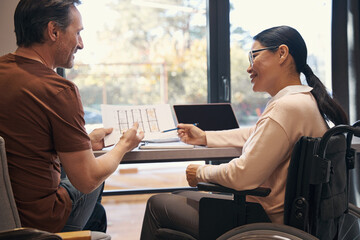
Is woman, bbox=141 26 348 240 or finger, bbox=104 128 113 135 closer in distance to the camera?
woman, bbox=141 26 348 240

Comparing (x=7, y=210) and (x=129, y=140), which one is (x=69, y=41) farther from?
(x=7, y=210)

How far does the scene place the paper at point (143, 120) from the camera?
5.94 ft

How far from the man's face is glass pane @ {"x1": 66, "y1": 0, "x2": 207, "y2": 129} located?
6.53 ft

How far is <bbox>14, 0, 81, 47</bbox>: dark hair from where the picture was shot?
49.6 inches

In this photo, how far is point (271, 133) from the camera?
128cm

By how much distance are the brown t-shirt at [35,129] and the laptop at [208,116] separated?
83 centimetres

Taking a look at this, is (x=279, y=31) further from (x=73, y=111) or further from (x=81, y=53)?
(x=81, y=53)

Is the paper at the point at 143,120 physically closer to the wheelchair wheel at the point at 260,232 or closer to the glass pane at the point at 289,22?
the wheelchair wheel at the point at 260,232

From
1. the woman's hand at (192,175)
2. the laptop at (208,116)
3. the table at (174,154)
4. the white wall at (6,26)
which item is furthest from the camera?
the white wall at (6,26)

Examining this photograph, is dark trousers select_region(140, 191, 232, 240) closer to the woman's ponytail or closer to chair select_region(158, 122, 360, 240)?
chair select_region(158, 122, 360, 240)

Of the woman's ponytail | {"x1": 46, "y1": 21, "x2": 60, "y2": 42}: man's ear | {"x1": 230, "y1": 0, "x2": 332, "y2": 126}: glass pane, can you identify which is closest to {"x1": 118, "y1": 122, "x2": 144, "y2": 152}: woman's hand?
{"x1": 46, "y1": 21, "x2": 60, "y2": 42}: man's ear

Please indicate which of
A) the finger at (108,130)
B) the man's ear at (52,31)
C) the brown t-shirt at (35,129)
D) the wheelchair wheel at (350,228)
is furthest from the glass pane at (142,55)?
the brown t-shirt at (35,129)

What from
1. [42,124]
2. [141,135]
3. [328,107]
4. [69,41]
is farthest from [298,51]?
[42,124]

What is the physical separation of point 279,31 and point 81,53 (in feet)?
7.55
